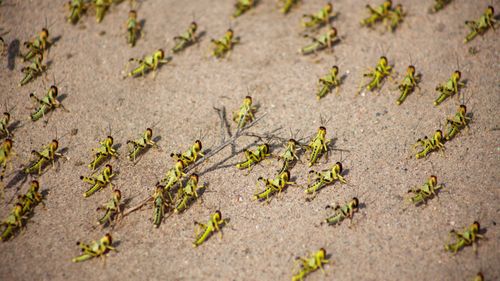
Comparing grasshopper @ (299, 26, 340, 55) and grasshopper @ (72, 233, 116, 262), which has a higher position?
grasshopper @ (299, 26, 340, 55)

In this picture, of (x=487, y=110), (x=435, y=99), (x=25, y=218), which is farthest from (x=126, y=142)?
(x=487, y=110)

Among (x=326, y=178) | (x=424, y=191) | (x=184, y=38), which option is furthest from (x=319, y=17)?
(x=424, y=191)

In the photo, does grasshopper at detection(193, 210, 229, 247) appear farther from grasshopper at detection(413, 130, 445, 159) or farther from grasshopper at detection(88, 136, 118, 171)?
grasshopper at detection(413, 130, 445, 159)

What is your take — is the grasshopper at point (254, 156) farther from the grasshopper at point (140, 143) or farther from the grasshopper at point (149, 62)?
the grasshopper at point (149, 62)

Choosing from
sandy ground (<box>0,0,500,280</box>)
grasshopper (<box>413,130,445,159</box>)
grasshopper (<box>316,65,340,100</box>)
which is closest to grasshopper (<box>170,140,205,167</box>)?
sandy ground (<box>0,0,500,280</box>)

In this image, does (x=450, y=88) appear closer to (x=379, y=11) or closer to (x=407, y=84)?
(x=407, y=84)

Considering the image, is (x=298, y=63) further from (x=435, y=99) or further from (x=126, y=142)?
(x=126, y=142)

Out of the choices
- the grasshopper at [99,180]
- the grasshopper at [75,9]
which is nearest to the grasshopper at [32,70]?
the grasshopper at [75,9]
